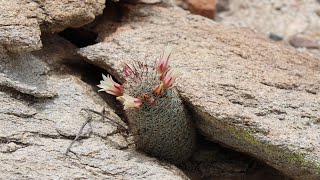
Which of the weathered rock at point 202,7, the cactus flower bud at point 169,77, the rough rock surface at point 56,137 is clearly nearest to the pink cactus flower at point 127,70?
the cactus flower bud at point 169,77

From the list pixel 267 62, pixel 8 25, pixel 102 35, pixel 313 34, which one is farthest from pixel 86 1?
pixel 313 34

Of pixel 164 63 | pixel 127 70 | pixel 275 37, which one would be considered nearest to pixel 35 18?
pixel 127 70

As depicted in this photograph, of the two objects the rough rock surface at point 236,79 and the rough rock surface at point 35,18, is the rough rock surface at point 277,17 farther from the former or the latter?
the rough rock surface at point 35,18

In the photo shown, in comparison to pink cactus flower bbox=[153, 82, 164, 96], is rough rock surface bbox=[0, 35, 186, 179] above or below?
below

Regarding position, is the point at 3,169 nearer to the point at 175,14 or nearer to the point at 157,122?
the point at 157,122

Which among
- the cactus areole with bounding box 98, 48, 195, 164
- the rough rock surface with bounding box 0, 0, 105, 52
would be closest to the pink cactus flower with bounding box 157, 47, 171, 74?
the cactus areole with bounding box 98, 48, 195, 164

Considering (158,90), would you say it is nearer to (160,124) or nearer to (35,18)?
(160,124)

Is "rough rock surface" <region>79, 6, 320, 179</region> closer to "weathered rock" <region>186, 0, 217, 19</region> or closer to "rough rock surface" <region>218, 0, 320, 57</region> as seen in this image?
"weathered rock" <region>186, 0, 217, 19</region>
